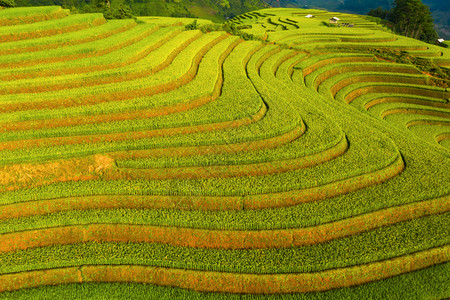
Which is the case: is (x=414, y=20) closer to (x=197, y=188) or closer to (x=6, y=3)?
(x=197, y=188)

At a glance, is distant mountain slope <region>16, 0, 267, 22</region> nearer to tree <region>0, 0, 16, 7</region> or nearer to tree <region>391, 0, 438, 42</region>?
tree <region>0, 0, 16, 7</region>

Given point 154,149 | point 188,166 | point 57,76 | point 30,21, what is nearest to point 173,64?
point 57,76

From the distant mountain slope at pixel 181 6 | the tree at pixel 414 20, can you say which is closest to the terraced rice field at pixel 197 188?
the distant mountain slope at pixel 181 6

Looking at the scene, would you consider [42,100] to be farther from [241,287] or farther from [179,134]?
[241,287]

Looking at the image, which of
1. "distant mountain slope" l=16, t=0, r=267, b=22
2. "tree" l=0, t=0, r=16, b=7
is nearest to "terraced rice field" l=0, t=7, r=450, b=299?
"tree" l=0, t=0, r=16, b=7

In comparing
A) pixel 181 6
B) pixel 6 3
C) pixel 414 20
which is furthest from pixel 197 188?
pixel 181 6
